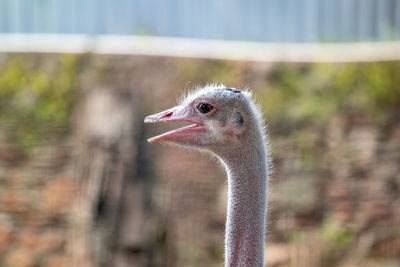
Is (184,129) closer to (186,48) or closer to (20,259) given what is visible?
(186,48)

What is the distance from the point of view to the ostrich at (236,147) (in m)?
3.29

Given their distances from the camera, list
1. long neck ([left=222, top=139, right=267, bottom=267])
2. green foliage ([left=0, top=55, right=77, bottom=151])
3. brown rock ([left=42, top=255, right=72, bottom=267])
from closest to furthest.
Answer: long neck ([left=222, top=139, right=267, bottom=267]) → brown rock ([left=42, top=255, right=72, bottom=267]) → green foliage ([left=0, top=55, right=77, bottom=151])

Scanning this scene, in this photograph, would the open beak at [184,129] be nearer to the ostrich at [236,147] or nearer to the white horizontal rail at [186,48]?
the ostrich at [236,147]

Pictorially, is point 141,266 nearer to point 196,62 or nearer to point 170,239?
point 170,239

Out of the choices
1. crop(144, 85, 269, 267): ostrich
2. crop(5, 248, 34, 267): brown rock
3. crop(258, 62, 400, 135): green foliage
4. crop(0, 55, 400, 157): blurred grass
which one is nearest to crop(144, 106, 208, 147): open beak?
crop(144, 85, 269, 267): ostrich

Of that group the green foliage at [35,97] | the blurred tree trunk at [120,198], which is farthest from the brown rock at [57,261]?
the blurred tree trunk at [120,198]

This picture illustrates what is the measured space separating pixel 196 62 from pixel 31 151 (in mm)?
1805

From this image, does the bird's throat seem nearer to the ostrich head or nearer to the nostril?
the ostrich head

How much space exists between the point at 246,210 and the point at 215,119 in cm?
39

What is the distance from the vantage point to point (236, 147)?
11.2 feet

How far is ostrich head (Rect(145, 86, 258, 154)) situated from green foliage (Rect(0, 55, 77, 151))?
16.7 feet

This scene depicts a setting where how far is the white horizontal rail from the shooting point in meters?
8.39

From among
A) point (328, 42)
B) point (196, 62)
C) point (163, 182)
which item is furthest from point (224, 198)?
point (328, 42)

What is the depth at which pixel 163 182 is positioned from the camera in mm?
7992
